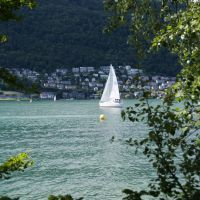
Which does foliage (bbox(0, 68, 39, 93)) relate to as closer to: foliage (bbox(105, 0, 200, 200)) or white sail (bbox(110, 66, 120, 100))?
foliage (bbox(105, 0, 200, 200))

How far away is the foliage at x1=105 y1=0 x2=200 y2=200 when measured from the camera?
18.3 ft

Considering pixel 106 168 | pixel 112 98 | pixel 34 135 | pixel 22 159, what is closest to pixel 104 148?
pixel 106 168

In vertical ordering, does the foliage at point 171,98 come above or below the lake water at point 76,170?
above

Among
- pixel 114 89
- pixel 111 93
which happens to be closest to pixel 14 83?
pixel 114 89

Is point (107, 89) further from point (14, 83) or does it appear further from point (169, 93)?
point (169, 93)

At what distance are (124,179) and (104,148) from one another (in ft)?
51.5

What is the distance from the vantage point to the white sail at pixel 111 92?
11654 cm

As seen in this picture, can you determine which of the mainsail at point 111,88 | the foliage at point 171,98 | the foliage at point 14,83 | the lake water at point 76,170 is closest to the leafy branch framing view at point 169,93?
the foliage at point 171,98

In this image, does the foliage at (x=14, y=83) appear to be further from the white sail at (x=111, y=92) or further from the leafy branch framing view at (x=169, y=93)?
the white sail at (x=111, y=92)

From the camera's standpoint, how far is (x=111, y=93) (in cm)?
12056

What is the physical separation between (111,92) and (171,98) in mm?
113529

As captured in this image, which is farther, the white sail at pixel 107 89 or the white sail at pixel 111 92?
the white sail at pixel 107 89

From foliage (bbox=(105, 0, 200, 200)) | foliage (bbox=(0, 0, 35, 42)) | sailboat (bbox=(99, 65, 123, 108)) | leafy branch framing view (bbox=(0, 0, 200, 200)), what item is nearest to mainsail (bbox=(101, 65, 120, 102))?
sailboat (bbox=(99, 65, 123, 108))

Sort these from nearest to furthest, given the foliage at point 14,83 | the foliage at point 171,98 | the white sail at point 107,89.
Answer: the foliage at point 171,98, the foliage at point 14,83, the white sail at point 107,89
